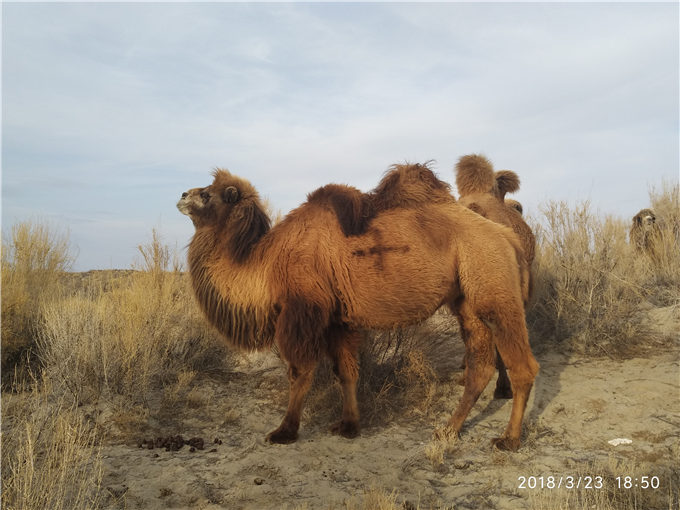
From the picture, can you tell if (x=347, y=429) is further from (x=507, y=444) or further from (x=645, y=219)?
(x=645, y=219)

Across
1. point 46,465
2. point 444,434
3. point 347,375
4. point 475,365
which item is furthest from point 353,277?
point 46,465

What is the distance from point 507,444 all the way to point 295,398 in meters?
2.14

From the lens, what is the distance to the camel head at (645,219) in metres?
11.8

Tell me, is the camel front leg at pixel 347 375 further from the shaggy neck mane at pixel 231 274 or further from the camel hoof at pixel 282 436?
Result: the shaggy neck mane at pixel 231 274

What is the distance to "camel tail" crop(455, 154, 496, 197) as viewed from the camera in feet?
23.5

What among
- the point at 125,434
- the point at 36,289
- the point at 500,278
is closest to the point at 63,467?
the point at 125,434

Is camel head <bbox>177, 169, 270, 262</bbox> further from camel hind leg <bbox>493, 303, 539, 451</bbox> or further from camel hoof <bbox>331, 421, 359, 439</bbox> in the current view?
camel hind leg <bbox>493, 303, 539, 451</bbox>

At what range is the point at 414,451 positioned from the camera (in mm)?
5051

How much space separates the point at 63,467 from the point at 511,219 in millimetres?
5778

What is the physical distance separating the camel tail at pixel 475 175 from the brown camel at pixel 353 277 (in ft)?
5.44

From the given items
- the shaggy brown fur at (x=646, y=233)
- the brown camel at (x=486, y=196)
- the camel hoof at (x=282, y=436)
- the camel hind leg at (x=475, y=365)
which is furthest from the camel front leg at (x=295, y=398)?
the shaggy brown fur at (x=646, y=233)

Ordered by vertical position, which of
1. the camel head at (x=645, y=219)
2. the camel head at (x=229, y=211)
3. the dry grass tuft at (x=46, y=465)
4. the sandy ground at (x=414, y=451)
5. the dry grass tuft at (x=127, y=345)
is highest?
the camel head at (x=645, y=219)

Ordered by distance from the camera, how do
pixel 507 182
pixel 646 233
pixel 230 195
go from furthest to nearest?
pixel 646 233 < pixel 507 182 < pixel 230 195

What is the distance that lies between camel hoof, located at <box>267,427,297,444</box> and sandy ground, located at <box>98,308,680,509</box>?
0.10 m
